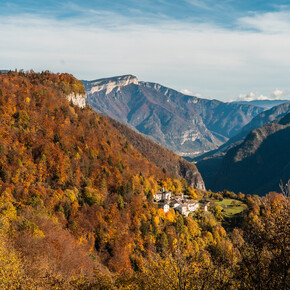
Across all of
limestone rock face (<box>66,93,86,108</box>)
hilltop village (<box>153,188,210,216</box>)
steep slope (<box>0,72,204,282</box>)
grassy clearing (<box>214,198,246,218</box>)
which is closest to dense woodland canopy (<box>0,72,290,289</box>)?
steep slope (<box>0,72,204,282</box>)

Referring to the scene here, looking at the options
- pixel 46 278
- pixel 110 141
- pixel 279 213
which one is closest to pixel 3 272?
pixel 46 278

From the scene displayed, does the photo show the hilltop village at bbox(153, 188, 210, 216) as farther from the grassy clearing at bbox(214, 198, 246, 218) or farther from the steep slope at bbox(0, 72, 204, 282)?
the grassy clearing at bbox(214, 198, 246, 218)

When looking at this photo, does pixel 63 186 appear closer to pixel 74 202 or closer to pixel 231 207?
pixel 74 202

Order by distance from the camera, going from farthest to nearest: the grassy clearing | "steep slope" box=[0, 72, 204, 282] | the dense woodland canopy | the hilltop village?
the grassy clearing
the hilltop village
"steep slope" box=[0, 72, 204, 282]
the dense woodland canopy

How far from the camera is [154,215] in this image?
8400 cm

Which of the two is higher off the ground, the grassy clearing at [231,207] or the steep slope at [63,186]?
the steep slope at [63,186]

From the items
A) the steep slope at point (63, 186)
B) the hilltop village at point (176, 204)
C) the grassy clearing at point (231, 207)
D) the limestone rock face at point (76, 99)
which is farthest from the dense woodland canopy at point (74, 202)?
the grassy clearing at point (231, 207)

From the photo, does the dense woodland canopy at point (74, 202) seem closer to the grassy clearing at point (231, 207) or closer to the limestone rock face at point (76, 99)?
the limestone rock face at point (76, 99)

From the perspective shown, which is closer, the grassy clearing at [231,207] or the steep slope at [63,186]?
the steep slope at [63,186]

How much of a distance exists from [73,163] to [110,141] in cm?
2898

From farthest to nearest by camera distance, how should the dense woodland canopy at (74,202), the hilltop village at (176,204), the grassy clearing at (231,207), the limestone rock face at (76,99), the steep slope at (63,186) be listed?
the limestone rock face at (76,99) < the grassy clearing at (231,207) < the hilltop village at (176,204) < the steep slope at (63,186) < the dense woodland canopy at (74,202)

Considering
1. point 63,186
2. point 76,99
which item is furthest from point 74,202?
point 76,99

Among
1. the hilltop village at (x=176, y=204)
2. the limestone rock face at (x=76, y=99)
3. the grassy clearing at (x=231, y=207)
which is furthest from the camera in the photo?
the limestone rock face at (x=76, y=99)

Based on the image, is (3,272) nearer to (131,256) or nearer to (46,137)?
(131,256)
